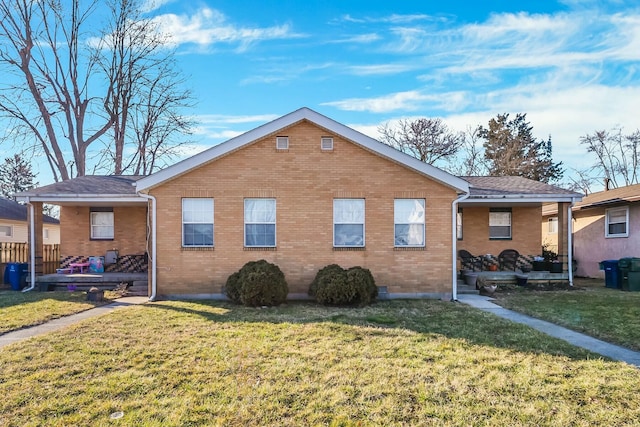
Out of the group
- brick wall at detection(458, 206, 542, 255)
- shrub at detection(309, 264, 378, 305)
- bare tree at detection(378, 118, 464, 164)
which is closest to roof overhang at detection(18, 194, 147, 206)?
shrub at detection(309, 264, 378, 305)

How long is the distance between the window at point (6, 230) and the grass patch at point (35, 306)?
10.1m

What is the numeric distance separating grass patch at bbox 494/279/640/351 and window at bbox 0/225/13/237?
24.0m

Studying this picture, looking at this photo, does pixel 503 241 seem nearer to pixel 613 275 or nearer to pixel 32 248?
pixel 613 275

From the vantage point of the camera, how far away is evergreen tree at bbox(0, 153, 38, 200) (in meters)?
40.7

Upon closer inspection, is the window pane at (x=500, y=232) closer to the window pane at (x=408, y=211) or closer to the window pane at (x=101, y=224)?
the window pane at (x=408, y=211)

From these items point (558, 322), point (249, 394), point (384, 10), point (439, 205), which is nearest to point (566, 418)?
point (249, 394)

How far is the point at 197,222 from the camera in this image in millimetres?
11523

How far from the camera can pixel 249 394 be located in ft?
14.3

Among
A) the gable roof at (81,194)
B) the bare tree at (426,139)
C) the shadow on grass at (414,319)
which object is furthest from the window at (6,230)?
the bare tree at (426,139)

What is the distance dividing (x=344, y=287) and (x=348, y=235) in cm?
208

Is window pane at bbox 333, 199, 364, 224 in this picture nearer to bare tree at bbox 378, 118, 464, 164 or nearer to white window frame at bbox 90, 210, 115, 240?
white window frame at bbox 90, 210, 115, 240

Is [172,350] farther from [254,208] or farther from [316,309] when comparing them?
[254,208]

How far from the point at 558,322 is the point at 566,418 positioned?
17.0ft

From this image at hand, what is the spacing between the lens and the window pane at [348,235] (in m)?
11.6
